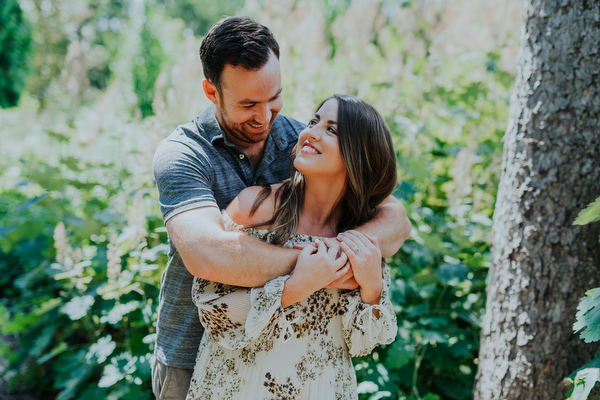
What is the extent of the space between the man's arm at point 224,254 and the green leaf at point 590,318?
0.96 meters

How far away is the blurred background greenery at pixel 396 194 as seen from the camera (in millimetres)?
2672

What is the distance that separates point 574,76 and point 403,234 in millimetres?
1085

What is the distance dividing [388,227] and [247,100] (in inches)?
30.0

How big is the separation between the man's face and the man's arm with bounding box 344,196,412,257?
1.98 ft

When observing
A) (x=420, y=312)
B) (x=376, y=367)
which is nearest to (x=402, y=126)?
(x=420, y=312)

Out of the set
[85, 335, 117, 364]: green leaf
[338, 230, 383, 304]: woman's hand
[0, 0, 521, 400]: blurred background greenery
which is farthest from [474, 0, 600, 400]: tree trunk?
[85, 335, 117, 364]: green leaf

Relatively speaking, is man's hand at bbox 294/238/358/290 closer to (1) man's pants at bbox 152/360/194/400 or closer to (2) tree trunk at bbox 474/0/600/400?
(1) man's pants at bbox 152/360/194/400

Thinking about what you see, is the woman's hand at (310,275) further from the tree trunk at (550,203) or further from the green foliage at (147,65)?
the green foliage at (147,65)

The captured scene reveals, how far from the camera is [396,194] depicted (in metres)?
2.64

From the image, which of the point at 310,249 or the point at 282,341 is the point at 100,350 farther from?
the point at 310,249

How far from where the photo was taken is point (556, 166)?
6.77ft

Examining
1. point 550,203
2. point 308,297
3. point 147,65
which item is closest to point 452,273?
point 550,203

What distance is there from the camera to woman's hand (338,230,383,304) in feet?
5.07

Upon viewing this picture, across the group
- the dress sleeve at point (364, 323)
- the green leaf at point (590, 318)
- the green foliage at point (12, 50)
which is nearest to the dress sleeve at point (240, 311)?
the dress sleeve at point (364, 323)
